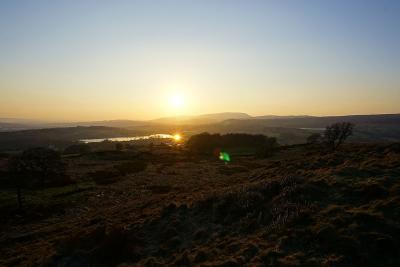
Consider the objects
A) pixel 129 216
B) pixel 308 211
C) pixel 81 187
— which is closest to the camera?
pixel 308 211

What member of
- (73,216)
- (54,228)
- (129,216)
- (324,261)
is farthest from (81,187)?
(324,261)

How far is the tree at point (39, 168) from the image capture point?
194ft

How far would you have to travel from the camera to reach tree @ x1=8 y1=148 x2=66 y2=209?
59.3m

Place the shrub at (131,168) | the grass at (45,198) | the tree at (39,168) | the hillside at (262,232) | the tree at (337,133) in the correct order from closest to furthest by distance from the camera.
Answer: the hillside at (262,232) → the grass at (45,198) → the tree at (39,168) → the shrub at (131,168) → the tree at (337,133)

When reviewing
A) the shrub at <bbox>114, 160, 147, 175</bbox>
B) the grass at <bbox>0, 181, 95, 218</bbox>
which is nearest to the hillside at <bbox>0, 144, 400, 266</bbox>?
the grass at <bbox>0, 181, 95, 218</bbox>

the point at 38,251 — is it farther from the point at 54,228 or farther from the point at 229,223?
the point at 229,223

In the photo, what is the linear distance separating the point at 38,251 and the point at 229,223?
46.3ft

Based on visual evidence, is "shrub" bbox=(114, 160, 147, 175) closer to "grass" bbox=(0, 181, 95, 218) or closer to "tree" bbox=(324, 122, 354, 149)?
"grass" bbox=(0, 181, 95, 218)

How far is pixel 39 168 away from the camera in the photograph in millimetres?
65562

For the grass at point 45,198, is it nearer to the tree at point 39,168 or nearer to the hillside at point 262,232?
the tree at point 39,168

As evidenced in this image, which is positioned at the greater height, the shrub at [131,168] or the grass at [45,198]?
the grass at [45,198]

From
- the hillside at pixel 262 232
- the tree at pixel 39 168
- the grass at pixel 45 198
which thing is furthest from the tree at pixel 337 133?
the tree at pixel 39 168

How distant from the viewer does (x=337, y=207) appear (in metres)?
18.2

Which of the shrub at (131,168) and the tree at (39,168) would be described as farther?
the shrub at (131,168)
